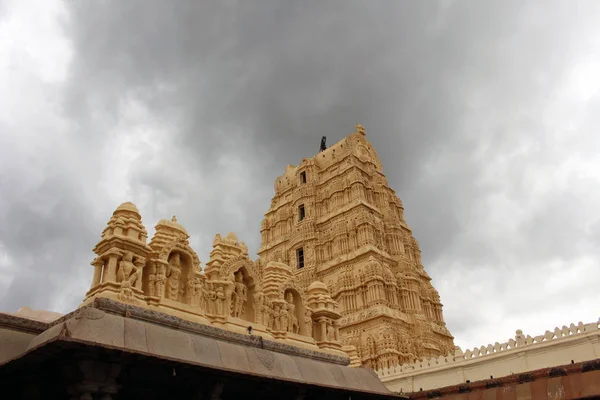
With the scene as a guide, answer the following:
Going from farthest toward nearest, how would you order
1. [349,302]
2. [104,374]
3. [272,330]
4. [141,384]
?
[349,302] → [272,330] → [141,384] → [104,374]

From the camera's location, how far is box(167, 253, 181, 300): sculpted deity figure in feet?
43.1

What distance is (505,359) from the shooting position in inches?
847

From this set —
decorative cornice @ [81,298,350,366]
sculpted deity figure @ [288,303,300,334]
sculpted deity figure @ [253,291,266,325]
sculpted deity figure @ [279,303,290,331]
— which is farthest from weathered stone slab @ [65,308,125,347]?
sculpted deity figure @ [288,303,300,334]

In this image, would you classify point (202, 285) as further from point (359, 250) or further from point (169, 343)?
point (359, 250)

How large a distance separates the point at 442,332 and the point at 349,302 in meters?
8.53

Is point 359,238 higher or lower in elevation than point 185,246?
higher

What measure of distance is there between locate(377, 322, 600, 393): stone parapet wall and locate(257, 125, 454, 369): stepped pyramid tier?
18.0 feet

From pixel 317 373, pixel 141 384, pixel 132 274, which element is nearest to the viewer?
pixel 141 384

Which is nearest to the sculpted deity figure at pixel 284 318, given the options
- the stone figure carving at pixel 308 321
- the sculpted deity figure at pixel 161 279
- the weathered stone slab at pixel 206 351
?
the stone figure carving at pixel 308 321

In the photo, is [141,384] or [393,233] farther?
[393,233]

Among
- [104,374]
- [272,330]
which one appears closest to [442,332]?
[272,330]

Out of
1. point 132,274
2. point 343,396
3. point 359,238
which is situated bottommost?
point 343,396

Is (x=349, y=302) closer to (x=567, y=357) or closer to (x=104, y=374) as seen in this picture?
(x=567, y=357)

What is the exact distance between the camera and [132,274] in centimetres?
1214
